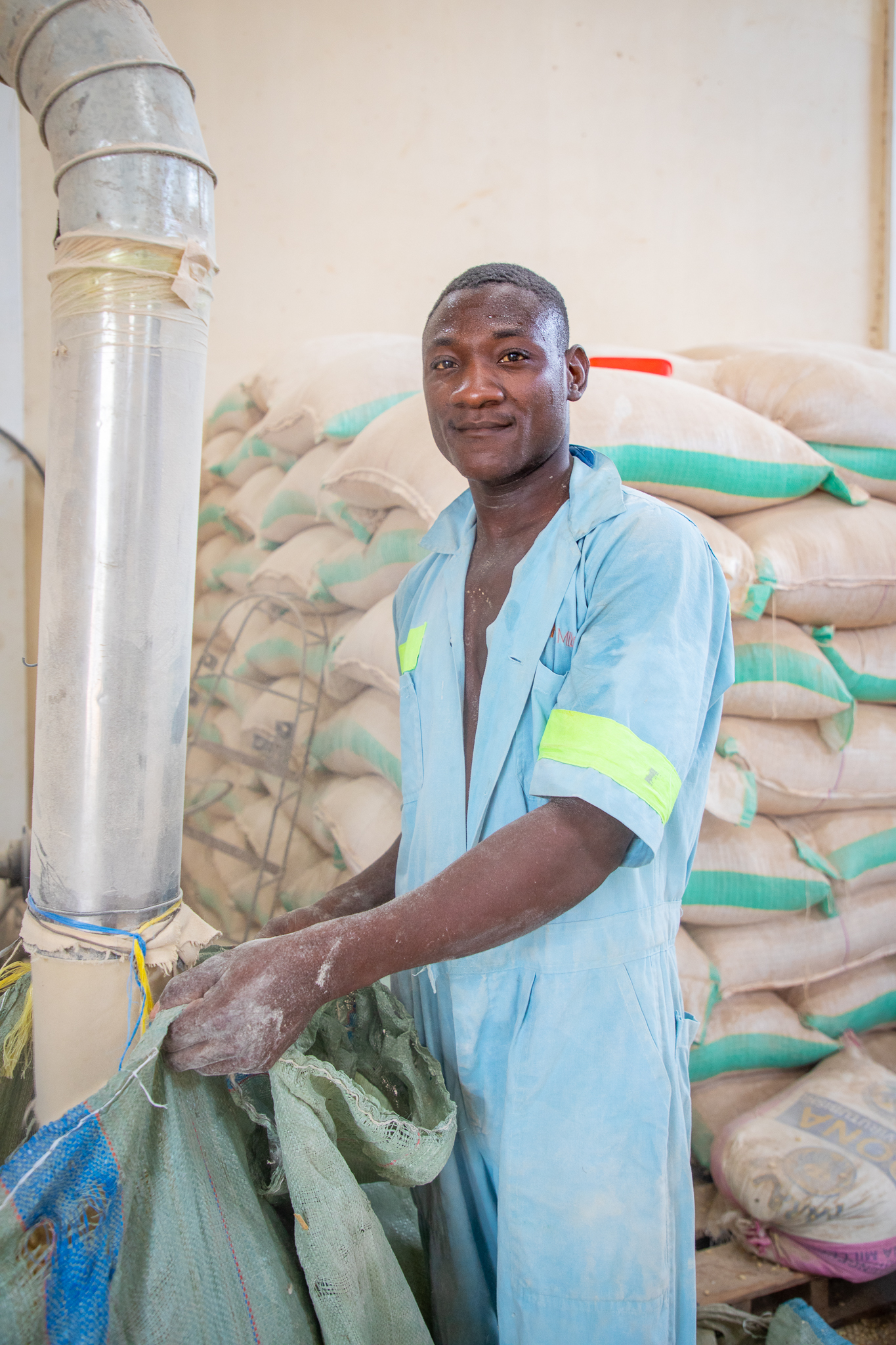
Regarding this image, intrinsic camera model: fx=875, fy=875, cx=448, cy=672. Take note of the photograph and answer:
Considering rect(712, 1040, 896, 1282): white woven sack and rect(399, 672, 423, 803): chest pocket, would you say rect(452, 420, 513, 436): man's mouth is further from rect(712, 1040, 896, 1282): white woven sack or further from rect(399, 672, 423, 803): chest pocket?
rect(712, 1040, 896, 1282): white woven sack

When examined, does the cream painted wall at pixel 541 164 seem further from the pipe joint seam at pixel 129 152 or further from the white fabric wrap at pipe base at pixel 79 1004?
the white fabric wrap at pipe base at pixel 79 1004

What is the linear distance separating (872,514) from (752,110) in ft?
6.98

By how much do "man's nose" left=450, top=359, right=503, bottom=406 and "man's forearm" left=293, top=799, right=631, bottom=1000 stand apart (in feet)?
1.49

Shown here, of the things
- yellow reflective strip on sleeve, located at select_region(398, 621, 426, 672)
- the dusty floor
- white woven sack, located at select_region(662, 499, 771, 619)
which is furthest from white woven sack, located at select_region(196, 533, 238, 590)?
the dusty floor

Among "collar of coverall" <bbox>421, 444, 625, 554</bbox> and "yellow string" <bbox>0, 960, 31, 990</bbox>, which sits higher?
"collar of coverall" <bbox>421, 444, 625, 554</bbox>

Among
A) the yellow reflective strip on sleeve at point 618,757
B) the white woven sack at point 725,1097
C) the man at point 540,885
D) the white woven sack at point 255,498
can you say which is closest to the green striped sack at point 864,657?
the white woven sack at point 725,1097

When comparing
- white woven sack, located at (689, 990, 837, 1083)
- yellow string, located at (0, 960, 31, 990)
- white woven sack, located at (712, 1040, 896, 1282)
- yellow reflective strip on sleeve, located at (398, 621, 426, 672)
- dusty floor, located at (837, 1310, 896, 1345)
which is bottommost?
dusty floor, located at (837, 1310, 896, 1345)

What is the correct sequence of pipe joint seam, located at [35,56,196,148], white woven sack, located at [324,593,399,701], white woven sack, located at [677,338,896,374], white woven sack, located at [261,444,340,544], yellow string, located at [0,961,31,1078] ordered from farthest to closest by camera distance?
white woven sack, located at [677,338,896,374], white woven sack, located at [261,444,340,544], white woven sack, located at [324,593,399,701], yellow string, located at [0,961,31,1078], pipe joint seam, located at [35,56,196,148]

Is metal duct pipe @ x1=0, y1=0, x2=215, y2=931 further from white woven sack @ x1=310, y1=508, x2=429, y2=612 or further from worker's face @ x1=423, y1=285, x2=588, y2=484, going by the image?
white woven sack @ x1=310, y1=508, x2=429, y2=612

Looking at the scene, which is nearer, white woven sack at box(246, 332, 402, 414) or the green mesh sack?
the green mesh sack

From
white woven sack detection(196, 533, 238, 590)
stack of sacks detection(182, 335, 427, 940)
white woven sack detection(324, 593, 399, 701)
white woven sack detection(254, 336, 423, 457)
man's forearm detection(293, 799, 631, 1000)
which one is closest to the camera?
man's forearm detection(293, 799, 631, 1000)

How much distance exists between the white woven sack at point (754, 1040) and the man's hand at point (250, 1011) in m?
1.41

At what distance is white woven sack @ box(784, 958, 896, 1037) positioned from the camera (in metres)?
2.05

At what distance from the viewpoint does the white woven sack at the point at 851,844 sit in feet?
6.57
